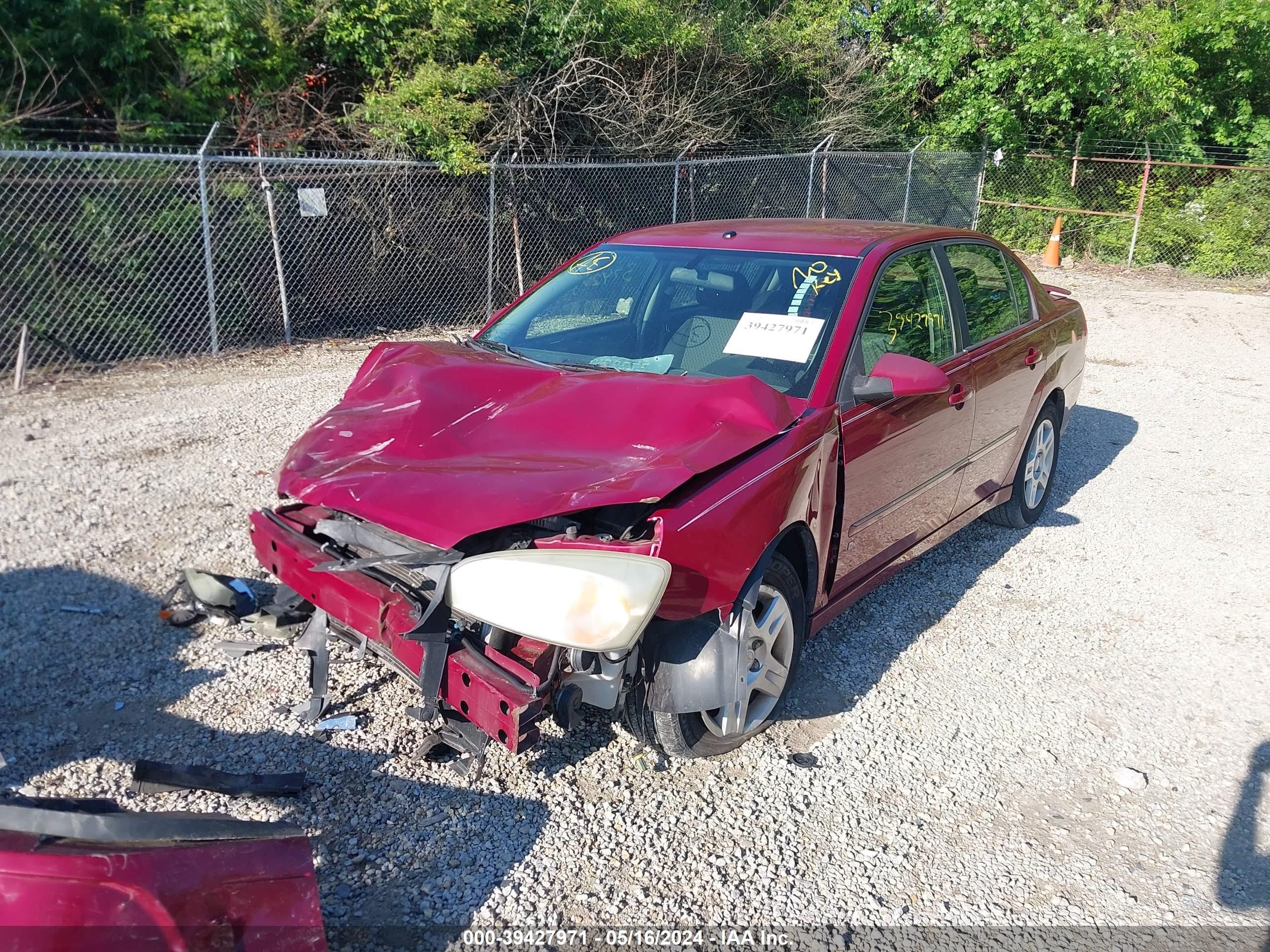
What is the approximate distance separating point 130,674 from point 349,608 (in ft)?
4.52

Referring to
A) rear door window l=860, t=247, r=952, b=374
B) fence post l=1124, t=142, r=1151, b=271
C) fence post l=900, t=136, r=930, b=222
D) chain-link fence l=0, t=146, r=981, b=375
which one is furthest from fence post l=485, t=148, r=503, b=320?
fence post l=1124, t=142, r=1151, b=271

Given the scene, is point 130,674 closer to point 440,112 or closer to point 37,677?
point 37,677

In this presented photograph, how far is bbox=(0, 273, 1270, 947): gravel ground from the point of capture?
285 cm

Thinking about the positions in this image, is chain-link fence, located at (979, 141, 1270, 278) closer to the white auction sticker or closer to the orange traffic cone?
the orange traffic cone

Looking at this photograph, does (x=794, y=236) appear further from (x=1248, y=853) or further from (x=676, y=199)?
(x=676, y=199)

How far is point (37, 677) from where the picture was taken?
3.75m

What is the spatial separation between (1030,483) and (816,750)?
2897 mm

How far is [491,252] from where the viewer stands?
36.9ft

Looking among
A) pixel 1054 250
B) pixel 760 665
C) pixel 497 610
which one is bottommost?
pixel 1054 250

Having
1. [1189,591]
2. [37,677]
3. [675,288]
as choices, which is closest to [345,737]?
[37,677]

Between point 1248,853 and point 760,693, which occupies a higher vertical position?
point 760,693

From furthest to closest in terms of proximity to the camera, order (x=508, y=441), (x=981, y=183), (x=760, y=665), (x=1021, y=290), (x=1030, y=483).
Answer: (x=981, y=183)
(x=1030, y=483)
(x=1021, y=290)
(x=760, y=665)
(x=508, y=441)

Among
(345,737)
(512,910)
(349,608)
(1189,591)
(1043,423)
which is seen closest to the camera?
(512,910)

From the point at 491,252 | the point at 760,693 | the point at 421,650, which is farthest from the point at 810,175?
the point at 421,650
